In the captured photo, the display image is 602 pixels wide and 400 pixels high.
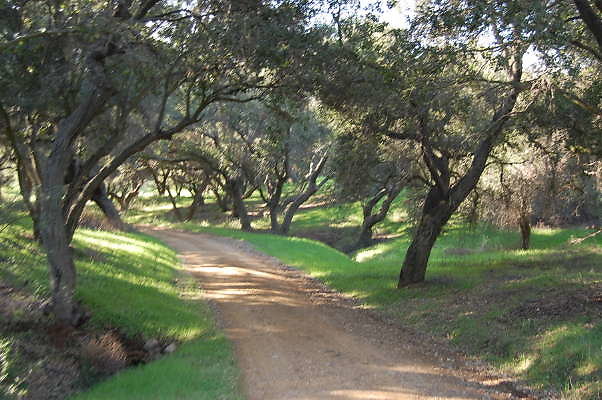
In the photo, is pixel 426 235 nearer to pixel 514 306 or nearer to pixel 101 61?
pixel 514 306

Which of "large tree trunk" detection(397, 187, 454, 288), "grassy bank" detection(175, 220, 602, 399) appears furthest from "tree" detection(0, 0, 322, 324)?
"grassy bank" detection(175, 220, 602, 399)

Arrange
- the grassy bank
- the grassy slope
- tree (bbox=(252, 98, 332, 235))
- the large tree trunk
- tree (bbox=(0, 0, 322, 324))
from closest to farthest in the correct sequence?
the grassy slope, the grassy bank, tree (bbox=(0, 0, 322, 324)), the large tree trunk, tree (bbox=(252, 98, 332, 235))

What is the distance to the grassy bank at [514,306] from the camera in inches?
331

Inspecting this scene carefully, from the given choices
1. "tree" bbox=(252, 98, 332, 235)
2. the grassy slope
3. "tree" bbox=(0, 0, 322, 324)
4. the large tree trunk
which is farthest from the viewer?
"tree" bbox=(252, 98, 332, 235)

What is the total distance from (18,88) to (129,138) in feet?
50.3

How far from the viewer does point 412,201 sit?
2080 centimetres

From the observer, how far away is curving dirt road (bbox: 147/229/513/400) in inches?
306

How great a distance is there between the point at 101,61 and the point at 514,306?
29.6ft

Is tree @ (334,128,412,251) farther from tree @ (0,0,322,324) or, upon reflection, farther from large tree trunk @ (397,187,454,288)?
tree @ (0,0,322,324)

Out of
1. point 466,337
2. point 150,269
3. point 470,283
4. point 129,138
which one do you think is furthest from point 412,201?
point 129,138

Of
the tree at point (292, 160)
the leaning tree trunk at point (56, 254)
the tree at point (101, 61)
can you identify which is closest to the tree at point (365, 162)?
the tree at point (101, 61)

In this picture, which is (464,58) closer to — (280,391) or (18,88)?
(280,391)

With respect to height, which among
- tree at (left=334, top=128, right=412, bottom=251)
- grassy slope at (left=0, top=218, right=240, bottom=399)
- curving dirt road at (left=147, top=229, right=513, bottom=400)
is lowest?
curving dirt road at (left=147, top=229, right=513, bottom=400)

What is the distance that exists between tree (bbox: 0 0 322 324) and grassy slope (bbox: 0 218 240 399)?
1.26 m
